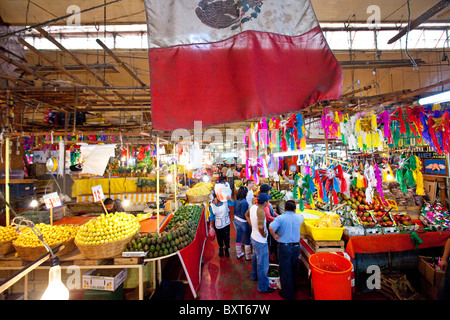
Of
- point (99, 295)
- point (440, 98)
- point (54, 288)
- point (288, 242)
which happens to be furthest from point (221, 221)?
point (440, 98)

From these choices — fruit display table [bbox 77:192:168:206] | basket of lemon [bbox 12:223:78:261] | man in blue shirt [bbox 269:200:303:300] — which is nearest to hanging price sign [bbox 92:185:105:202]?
basket of lemon [bbox 12:223:78:261]

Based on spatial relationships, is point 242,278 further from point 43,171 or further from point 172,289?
point 43,171

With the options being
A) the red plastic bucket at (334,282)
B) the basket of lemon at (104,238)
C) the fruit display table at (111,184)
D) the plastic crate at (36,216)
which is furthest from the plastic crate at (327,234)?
the fruit display table at (111,184)

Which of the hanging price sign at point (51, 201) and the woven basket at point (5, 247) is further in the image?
the hanging price sign at point (51, 201)

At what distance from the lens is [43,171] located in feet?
37.6

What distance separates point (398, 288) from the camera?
3.90 metres

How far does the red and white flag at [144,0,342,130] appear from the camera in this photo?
1.82 meters

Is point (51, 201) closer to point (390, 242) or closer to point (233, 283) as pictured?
point (233, 283)

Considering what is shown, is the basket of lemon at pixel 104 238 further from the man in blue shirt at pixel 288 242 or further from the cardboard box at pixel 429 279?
the cardboard box at pixel 429 279

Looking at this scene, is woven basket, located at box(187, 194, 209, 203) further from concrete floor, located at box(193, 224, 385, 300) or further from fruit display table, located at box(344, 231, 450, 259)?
fruit display table, located at box(344, 231, 450, 259)

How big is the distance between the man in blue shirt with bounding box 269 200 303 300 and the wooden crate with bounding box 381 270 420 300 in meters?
1.89

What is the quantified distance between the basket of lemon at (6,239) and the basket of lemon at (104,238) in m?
1.25

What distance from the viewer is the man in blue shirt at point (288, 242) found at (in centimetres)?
384

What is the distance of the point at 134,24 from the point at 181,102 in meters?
6.80
